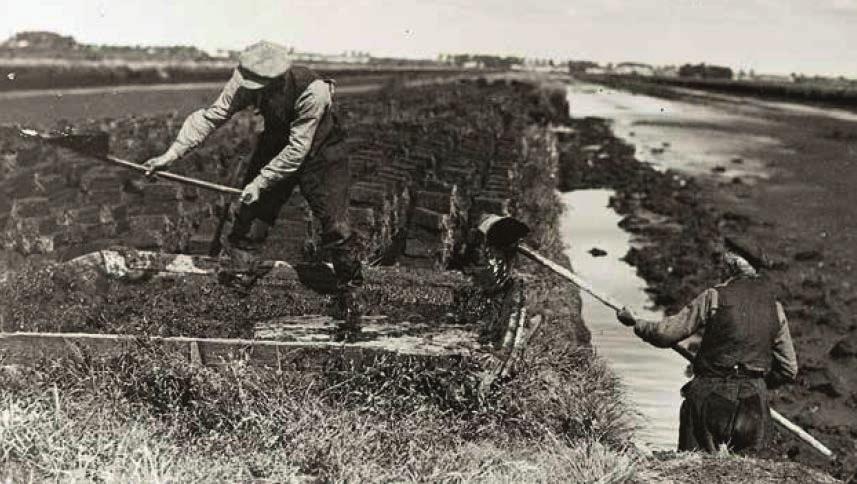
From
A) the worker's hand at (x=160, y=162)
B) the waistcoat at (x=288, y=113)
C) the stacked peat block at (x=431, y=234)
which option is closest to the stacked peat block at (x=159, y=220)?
the stacked peat block at (x=431, y=234)

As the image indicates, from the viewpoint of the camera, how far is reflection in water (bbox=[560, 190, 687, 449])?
28.1 ft

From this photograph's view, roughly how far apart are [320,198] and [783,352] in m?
3.59

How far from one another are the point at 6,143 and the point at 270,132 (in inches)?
437

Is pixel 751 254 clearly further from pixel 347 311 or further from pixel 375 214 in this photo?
pixel 375 214

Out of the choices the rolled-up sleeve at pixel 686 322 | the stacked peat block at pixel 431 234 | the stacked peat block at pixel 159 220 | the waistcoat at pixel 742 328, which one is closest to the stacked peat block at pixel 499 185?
the stacked peat block at pixel 431 234

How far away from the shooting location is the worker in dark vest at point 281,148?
6824 mm

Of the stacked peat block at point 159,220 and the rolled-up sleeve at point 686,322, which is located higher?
the rolled-up sleeve at point 686,322

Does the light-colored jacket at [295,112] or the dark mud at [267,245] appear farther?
the dark mud at [267,245]

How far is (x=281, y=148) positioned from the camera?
731cm

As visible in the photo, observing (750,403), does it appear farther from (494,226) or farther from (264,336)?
(264,336)

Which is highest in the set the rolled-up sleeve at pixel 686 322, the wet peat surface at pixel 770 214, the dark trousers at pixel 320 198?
the dark trousers at pixel 320 198

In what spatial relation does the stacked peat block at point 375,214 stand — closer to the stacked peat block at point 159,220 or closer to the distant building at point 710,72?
Answer: the stacked peat block at point 159,220

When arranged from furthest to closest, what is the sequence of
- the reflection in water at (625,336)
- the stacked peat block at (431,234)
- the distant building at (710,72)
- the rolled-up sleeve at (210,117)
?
the distant building at (710,72) < the stacked peat block at (431,234) < the reflection in water at (625,336) < the rolled-up sleeve at (210,117)

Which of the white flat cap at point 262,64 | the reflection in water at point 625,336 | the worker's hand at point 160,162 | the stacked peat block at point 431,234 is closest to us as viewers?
the white flat cap at point 262,64
